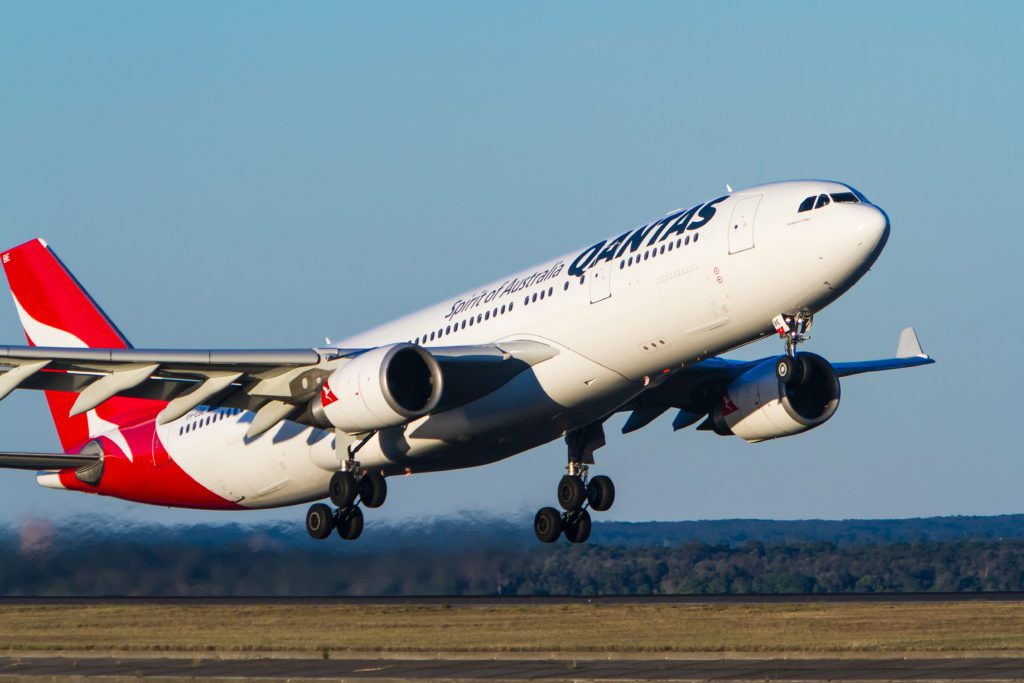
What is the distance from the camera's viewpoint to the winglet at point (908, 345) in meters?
41.5

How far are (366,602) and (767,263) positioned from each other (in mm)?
20333

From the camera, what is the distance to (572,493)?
40.1m

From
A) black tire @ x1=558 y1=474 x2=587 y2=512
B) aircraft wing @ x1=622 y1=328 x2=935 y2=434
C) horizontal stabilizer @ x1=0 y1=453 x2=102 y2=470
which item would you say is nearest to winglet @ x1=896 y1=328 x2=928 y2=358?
aircraft wing @ x1=622 y1=328 x2=935 y2=434

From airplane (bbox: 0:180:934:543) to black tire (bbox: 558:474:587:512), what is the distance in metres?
0.05

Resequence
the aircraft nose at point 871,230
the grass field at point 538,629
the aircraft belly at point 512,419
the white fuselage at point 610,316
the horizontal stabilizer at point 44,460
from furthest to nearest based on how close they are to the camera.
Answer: the horizontal stabilizer at point 44,460, the aircraft belly at point 512,419, the grass field at point 538,629, the white fuselage at point 610,316, the aircraft nose at point 871,230

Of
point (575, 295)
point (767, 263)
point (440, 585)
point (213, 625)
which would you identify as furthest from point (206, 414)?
point (767, 263)

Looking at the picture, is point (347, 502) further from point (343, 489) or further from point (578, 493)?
point (578, 493)

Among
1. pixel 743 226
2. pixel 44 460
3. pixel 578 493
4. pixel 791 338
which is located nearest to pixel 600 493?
pixel 578 493

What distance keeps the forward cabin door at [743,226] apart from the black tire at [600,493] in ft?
35.3

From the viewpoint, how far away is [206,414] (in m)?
41.1

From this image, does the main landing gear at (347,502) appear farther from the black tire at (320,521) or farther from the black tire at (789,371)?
the black tire at (789,371)

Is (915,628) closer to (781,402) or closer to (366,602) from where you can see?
(781,402)

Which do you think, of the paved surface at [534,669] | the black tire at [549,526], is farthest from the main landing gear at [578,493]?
the paved surface at [534,669]

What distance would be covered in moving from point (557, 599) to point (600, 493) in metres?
6.62
